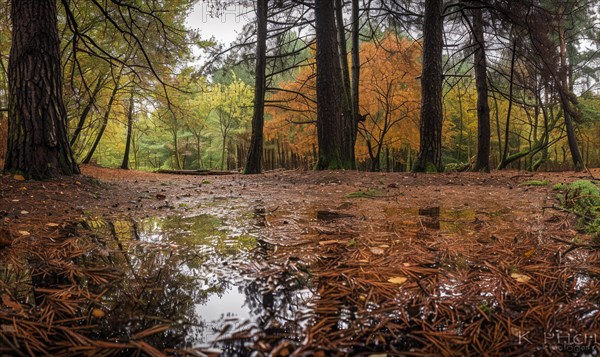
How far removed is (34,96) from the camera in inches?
157

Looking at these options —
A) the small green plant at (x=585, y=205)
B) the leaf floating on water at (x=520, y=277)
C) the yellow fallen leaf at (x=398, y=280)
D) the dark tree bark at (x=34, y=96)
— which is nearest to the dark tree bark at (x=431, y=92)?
the small green plant at (x=585, y=205)

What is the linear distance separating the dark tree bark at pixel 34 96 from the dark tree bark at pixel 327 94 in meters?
4.98

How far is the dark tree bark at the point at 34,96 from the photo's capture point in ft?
12.9

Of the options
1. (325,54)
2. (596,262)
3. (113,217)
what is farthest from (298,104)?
(596,262)

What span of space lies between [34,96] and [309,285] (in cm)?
462

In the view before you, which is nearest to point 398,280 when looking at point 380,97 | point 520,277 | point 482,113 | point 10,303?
point 520,277

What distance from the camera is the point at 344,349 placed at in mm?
806

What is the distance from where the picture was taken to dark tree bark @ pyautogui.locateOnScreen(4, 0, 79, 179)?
154 inches

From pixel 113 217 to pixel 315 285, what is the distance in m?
2.16

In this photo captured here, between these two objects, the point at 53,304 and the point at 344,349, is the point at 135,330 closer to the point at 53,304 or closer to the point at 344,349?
the point at 53,304

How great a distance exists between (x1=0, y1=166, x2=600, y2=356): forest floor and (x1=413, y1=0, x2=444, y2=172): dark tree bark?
4373mm

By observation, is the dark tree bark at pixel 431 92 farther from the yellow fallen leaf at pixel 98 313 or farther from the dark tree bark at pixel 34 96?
the yellow fallen leaf at pixel 98 313

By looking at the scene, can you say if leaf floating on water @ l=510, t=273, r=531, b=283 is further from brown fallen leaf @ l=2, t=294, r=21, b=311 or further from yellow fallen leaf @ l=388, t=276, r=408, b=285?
brown fallen leaf @ l=2, t=294, r=21, b=311

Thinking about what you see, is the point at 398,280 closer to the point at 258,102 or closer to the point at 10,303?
the point at 10,303
